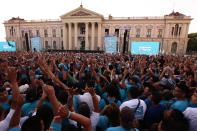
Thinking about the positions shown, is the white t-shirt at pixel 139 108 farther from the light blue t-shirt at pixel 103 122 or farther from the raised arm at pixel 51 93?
the raised arm at pixel 51 93

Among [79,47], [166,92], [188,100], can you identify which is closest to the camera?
[188,100]

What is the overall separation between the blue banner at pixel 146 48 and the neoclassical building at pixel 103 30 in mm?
16125

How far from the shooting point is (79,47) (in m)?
43.0

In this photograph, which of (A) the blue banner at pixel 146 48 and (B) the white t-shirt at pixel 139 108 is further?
(A) the blue banner at pixel 146 48

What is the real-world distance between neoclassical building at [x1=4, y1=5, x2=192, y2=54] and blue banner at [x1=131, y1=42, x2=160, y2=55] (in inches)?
635

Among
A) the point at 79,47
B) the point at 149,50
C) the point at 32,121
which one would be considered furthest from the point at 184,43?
the point at 32,121

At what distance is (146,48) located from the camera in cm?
1825

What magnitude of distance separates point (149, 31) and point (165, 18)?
5515 mm

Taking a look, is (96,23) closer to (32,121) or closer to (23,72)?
(23,72)

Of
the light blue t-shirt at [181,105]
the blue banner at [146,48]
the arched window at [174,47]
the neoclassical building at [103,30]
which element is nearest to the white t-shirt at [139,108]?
the light blue t-shirt at [181,105]

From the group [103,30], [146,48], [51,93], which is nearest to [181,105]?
[51,93]

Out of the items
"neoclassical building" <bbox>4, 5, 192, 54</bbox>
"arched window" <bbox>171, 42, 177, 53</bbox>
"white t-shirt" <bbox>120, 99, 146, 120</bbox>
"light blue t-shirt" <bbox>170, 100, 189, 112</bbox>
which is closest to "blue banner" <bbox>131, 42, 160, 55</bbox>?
"neoclassical building" <bbox>4, 5, 192, 54</bbox>

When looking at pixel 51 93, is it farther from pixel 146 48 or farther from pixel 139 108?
pixel 146 48

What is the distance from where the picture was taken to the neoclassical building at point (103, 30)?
118 ft
